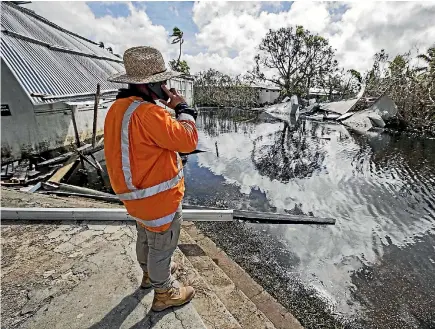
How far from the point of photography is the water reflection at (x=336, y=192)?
4078 mm

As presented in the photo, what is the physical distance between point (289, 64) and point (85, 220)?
35039 millimetres

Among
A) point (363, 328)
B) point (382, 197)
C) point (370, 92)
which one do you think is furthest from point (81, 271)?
point (370, 92)

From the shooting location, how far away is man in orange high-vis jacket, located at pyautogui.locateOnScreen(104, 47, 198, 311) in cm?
154

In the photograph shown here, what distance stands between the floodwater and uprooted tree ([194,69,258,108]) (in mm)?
31469

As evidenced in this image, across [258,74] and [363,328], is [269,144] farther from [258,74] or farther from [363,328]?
[258,74]

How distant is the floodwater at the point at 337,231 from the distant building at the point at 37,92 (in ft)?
15.0

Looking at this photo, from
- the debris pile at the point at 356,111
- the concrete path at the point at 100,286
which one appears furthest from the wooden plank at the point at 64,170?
the debris pile at the point at 356,111

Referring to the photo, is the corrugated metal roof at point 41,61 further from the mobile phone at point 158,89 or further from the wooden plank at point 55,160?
the mobile phone at point 158,89

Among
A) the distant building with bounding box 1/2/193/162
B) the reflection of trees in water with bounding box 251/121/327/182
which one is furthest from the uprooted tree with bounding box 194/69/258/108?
the distant building with bounding box 1/2/193/162

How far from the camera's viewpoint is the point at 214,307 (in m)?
2.14

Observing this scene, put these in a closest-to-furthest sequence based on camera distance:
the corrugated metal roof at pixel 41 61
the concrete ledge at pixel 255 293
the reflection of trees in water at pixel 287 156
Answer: the concrete ledge at pixel 255 293 → the corrugated metal roof at pixel 41 61 → the reflection of trees in water at pixel 287 156

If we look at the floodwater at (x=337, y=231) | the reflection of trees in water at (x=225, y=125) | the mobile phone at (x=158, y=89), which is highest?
the mobile phone at (x=158, y=89)

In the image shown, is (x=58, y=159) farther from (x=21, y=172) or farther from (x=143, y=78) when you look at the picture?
(x=143, y=78)

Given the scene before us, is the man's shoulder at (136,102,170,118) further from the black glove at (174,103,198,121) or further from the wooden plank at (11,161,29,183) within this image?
the wooden plank at (11,161,29,183)
